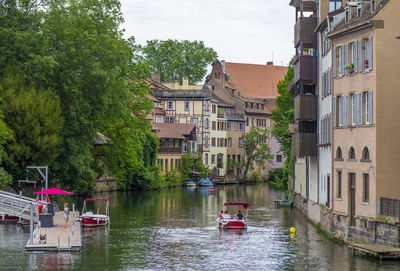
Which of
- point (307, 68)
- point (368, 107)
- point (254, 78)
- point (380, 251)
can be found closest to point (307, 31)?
point (307, 68)

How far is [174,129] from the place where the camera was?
11362 cm

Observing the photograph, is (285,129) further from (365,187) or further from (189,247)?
(365,187)

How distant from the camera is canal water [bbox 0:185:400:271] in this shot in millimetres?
34562

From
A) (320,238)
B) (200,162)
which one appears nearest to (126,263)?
(320,238)

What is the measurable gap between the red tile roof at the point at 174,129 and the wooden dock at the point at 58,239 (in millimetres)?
62663

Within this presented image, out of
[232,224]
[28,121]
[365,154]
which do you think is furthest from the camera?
[28,121]

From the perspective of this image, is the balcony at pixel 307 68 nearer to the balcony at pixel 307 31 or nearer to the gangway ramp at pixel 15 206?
the balcony at pixel 307 31

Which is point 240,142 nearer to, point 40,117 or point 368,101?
point 40,117

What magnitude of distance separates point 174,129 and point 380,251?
80.9m

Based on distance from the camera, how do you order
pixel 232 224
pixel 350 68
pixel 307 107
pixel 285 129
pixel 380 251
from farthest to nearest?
pixel 285 129, pixel 307 107, pixel 232 224, pixel 350 68, pixel 380 251

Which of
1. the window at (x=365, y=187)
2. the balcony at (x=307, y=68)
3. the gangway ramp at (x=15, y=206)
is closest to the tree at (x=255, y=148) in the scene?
the balcony at (x=307, y=68)

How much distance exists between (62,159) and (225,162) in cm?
7189

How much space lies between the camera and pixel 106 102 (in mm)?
56844

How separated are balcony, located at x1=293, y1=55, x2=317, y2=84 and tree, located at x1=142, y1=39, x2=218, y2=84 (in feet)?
256
